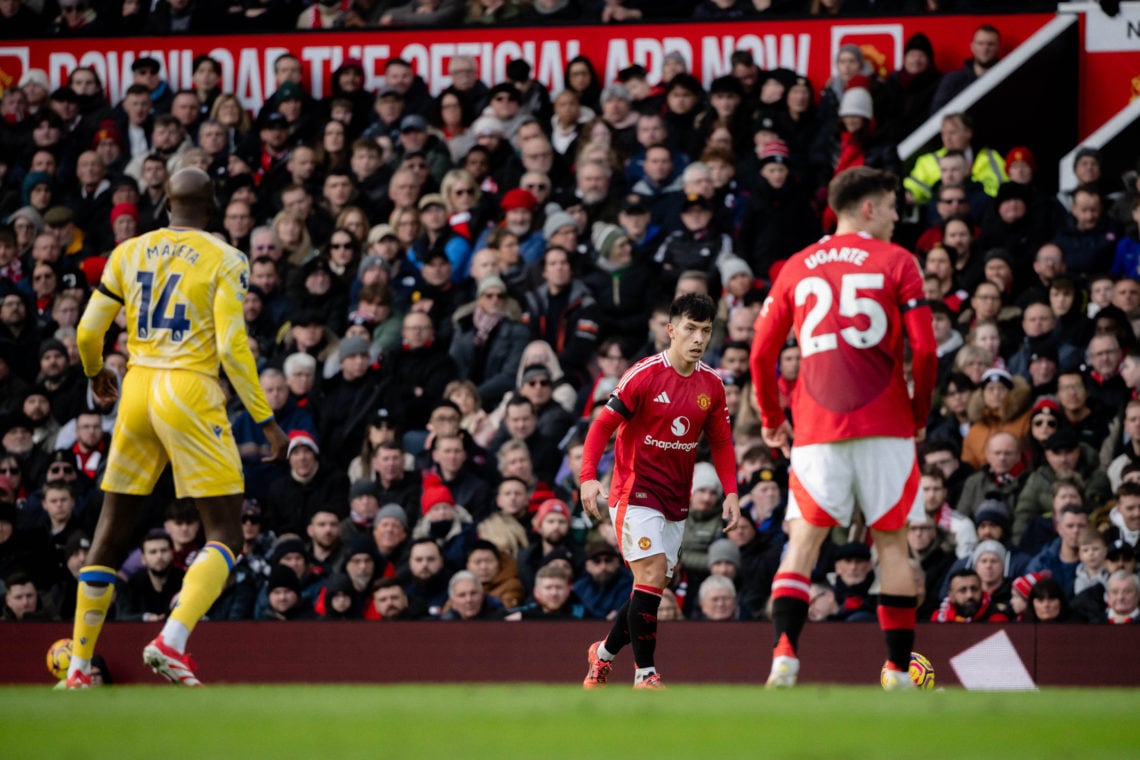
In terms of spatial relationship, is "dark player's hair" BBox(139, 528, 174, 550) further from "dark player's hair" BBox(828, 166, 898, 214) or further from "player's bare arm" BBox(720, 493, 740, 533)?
"dark player's hair" BBox(828, 166, 898, 214)

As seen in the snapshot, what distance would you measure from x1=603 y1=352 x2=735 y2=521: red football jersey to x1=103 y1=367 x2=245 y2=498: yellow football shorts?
88.6 inches

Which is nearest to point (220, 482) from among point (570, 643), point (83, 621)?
point (83, 621)

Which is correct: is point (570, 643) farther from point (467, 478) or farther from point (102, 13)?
point (102, 13)

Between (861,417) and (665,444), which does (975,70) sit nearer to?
(665,444)

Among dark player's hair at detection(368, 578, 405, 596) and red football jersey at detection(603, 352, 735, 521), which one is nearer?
red football jersey at detection(603, 352, 735, 521)

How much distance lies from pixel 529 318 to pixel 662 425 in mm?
5015

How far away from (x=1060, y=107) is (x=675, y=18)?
394 centimetres

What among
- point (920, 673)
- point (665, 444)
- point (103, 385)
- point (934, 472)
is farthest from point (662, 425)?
point (934, 472)

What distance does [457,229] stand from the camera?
611 inches

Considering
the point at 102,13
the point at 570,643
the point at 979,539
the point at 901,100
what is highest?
the point at 102,13

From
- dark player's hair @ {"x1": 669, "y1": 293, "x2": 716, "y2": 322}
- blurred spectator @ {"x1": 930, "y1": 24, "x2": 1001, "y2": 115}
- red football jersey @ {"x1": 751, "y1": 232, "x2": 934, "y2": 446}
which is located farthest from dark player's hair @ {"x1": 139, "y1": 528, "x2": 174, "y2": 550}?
blurred spectator @ {"x1": 930, "y1": 24, "x2": 1001, "y2": 115}

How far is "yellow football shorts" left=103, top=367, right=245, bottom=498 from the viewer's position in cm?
863

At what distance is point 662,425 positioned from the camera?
977 cm

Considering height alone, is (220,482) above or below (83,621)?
above
